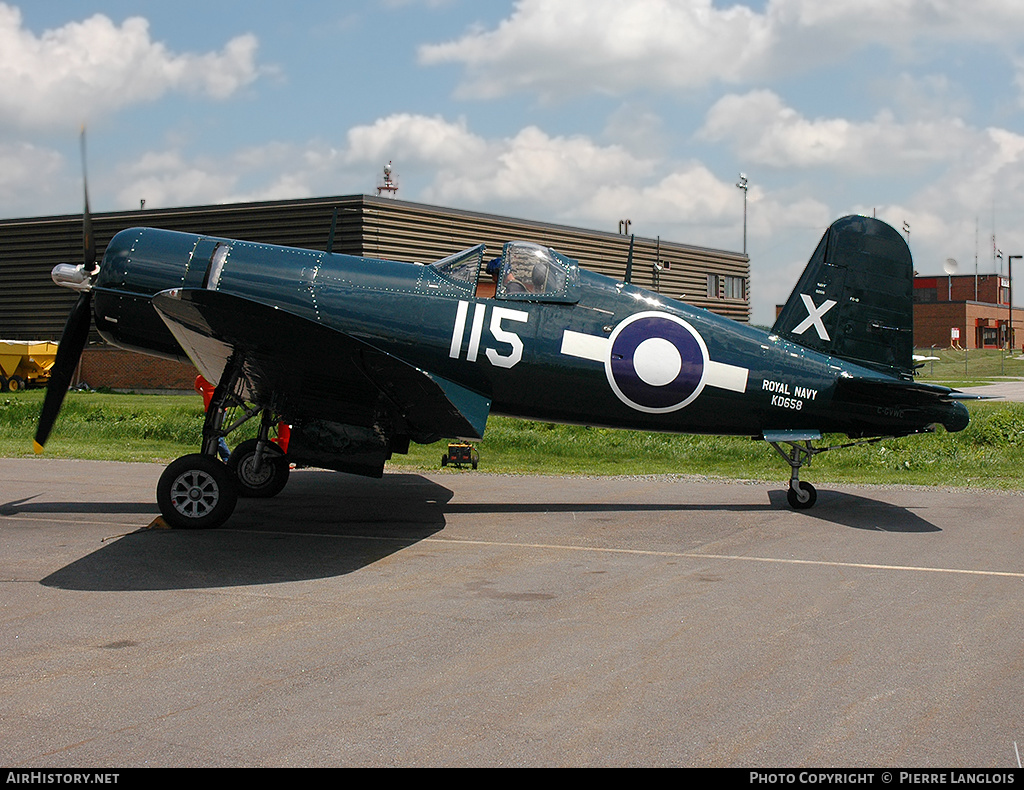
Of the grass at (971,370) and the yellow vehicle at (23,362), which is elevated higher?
the grass at (971,370)

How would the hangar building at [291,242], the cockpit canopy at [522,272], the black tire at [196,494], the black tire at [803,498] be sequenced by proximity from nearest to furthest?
the black tire at [196,494] → the cockpit canopy at [522,272] → the black tire at [803,498] → the hangar building at [291,242]

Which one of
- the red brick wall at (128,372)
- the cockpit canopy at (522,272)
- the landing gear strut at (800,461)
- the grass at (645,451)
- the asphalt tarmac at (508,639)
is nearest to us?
the asphalt tarmac at (508,639)

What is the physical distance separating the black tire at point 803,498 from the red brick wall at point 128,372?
2969cm

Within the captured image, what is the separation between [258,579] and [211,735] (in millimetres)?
3100

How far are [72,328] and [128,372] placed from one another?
96.9ft

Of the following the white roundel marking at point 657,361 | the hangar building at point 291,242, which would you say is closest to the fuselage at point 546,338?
the white roundel marking at point 657,361

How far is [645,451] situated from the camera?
16.8 metres

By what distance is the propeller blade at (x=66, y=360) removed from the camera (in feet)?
31.0

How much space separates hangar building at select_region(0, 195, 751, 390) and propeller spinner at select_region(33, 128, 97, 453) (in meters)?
20.5

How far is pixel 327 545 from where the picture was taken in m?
8.22

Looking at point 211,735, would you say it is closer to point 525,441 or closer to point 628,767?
point 628,767

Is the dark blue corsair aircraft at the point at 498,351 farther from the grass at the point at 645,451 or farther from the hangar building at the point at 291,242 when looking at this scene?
the hangar building at the point at 291,242

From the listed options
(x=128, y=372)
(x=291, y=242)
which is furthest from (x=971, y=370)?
(x=128, y=372)
